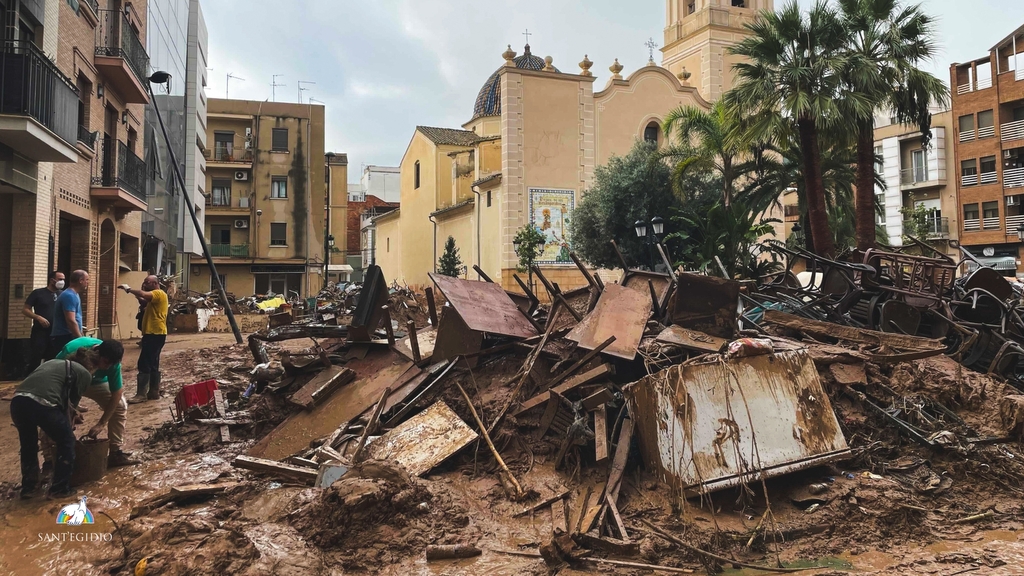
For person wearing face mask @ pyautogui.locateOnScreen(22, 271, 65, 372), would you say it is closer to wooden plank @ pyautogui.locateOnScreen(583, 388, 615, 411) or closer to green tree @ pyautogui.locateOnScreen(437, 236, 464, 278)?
wooden plank @ pyautogui.locateOnScreen(583, 388, 615, 411)

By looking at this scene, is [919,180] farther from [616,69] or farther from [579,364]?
[579,364]

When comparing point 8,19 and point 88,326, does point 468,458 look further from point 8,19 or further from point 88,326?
point 88,326

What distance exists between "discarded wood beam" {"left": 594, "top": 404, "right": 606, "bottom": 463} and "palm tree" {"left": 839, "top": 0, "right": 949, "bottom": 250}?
469 inches

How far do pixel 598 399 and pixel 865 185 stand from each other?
13.2 metres

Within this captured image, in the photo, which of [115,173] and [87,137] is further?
[115,173]

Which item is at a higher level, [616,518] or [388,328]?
[388,328]

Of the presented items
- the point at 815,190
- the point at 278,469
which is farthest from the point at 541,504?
the point at 815,190

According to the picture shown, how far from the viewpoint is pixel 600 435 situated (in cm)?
548

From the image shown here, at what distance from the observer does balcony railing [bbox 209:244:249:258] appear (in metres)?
40.1

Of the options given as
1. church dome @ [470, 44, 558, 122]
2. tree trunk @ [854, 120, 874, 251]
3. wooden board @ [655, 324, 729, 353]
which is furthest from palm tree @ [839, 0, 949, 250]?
church dome @ [470, 44, 558, 122]

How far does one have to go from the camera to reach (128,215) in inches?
703

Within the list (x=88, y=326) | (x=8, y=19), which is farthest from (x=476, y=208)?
(x=8, y=19)

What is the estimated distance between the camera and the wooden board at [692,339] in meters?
6.36

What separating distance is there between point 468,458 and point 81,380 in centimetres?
337
